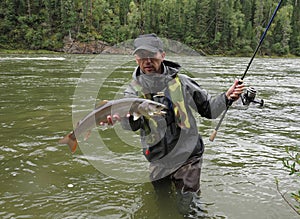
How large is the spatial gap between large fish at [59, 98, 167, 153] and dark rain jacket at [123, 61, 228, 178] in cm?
20

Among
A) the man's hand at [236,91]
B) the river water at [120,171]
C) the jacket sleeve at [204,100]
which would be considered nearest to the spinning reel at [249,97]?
the man's hand at [236,91]

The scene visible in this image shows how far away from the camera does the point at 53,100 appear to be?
1261cm

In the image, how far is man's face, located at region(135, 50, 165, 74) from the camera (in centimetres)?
407

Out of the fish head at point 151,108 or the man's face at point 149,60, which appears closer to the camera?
the fish head at point 151,108

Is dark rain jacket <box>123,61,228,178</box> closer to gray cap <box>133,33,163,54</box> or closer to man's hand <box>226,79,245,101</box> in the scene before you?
man's hand <box>226,79,245,101</box>

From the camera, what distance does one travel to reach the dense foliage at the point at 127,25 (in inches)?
2837

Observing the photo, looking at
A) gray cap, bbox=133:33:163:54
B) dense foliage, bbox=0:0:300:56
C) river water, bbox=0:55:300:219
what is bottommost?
dense foliage, bbox=0:0:300:56

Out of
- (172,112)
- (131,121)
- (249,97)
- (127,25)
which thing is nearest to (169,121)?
(172,112)

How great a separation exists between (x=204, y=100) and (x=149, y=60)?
92 centimetres

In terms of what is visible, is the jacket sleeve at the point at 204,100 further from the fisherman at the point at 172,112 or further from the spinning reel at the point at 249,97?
the spinning reel at the point at 249,97

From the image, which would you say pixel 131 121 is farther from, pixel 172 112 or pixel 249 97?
pixel 249 97

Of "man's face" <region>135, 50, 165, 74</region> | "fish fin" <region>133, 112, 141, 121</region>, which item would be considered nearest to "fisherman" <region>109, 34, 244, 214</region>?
"man's face" <region>135, 50, 165, 74</region>

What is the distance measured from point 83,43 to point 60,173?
67.8 meters

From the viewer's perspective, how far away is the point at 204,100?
428 cm
